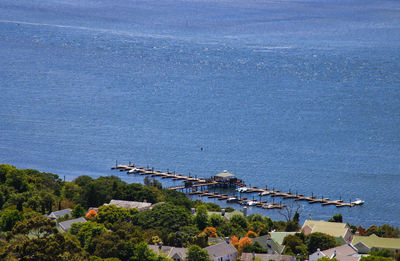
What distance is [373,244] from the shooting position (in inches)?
2456

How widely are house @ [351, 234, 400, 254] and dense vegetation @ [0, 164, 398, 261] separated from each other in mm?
1951

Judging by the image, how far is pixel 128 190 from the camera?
78312 millimetres

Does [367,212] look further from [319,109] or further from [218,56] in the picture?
[218,56]

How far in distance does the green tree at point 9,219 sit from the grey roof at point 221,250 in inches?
586

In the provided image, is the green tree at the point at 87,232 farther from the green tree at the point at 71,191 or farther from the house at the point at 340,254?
the green tree at the point at 71,191

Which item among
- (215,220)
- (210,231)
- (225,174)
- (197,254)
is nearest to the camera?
(197,254)

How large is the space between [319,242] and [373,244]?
13.1 feet

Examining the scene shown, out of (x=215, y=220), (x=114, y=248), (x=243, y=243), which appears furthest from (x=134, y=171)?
(x=114, y=248)

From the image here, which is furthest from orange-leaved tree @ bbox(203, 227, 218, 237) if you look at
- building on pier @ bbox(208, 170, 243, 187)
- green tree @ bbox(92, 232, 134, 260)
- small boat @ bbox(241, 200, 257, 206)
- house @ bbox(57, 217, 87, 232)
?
building on pier @ bbox(208, 170, 243, 187)

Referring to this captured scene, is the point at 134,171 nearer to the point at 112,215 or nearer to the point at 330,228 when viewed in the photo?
the point at 112,215

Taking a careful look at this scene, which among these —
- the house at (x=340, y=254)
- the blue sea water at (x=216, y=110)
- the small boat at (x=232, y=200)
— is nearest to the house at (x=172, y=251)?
Result: the house at (x=340, y=254)

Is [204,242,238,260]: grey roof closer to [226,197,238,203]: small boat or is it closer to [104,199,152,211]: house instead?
[104,199,152,211]: house

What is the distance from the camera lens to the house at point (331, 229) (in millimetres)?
67625

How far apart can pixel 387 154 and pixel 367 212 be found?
2080cm
